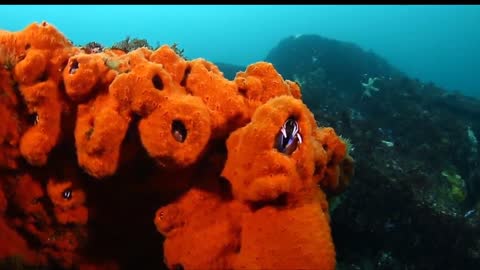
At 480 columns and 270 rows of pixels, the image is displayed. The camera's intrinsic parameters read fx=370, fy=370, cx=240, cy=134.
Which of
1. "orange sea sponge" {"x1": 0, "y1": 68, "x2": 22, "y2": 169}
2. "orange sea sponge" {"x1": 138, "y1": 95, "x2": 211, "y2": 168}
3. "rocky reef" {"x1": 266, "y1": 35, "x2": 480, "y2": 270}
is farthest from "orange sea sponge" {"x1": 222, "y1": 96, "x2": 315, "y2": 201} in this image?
"rocky reef" {"x1": 266, "y1": 35, "x2": 480, "y2": 270}

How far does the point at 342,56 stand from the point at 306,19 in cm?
16644

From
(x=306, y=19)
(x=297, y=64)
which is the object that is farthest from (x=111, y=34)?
(x=297, y=64)

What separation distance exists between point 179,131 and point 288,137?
2.29 ft

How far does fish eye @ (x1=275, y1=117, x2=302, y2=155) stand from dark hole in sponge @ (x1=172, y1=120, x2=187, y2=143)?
1.94 ft

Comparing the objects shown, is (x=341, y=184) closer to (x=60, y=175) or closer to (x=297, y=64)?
(x=60, y=175)

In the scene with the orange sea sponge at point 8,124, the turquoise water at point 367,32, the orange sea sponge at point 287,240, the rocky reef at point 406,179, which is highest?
the orange sea sponge at point 8,124

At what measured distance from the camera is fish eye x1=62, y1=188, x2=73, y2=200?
280 centimetres

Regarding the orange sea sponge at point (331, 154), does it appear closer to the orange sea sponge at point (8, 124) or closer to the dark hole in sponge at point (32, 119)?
the dark hole in sponge at point (32, 119)

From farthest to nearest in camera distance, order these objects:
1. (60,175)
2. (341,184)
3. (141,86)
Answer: (341,184) < (60,175) < (141,86)

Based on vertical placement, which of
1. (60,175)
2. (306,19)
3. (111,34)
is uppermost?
(60,175)

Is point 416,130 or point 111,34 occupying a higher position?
point 416,130

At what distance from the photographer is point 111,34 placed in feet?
613

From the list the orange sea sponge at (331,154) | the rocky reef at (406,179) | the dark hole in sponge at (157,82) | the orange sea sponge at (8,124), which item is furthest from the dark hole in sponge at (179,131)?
the rocky reef at (406,179)

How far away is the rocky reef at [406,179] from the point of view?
6.81 meters
